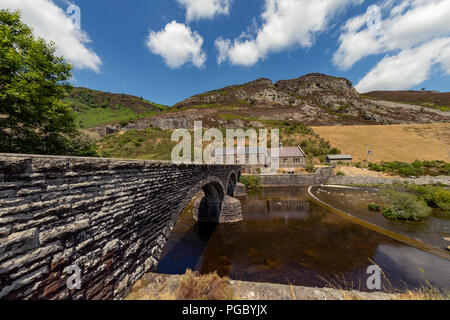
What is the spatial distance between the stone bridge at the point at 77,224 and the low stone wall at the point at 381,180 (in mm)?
32855

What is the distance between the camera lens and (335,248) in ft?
32.2

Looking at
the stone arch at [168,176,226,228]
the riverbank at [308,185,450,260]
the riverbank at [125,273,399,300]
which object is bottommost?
the riverbank at [308,185,450,260]

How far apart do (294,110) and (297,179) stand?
6075cm

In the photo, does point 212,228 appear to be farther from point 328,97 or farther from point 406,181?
point 328,97

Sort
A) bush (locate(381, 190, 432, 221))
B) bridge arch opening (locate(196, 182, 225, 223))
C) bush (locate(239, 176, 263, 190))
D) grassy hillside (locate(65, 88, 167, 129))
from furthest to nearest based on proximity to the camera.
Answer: grassy hillside (locate(65, 88, 167, 129)) → bush (locate(239, 176, 263, 190)) → bridge arch opening (locate(196, 182, 225, 223)) → bush (locate(381, 190, 432, 221))

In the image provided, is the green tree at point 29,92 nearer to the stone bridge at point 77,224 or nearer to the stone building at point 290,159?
the stone bridge at point 77,224

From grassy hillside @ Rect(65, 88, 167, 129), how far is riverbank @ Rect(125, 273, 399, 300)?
82.3m

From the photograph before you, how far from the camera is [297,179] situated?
29047 millimetres

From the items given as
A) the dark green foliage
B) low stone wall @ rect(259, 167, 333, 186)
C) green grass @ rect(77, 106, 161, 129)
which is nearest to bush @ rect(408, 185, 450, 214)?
low stone wall @ rect(259, 167, 333, 186)

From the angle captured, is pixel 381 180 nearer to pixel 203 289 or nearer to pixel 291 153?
pixel 291 153

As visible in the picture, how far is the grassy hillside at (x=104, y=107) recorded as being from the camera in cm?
7453

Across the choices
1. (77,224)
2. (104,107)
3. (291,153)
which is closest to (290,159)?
(291,153)

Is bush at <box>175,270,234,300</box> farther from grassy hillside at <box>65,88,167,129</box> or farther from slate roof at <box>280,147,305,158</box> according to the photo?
grassy hillside at <box>65,88,167,129</box>

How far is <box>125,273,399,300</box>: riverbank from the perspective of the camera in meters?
3.85
